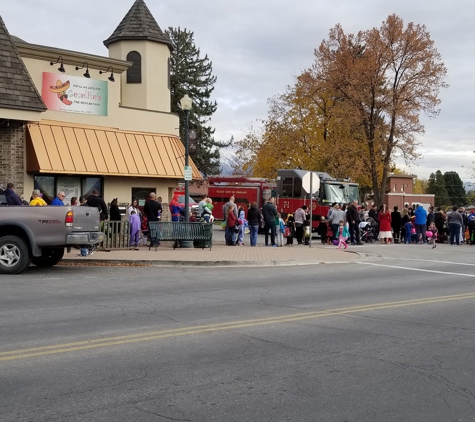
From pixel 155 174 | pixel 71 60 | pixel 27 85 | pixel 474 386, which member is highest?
pixel 71 60

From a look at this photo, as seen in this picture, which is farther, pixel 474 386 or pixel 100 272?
pixel 100 272

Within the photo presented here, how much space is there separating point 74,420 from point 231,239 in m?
17.7

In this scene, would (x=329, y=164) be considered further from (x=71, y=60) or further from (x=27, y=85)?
(x=27, y=85)

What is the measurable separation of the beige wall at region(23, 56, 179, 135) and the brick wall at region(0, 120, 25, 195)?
1.52 m

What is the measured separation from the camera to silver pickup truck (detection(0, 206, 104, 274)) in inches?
520

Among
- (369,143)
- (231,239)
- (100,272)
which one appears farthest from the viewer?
(369,143)

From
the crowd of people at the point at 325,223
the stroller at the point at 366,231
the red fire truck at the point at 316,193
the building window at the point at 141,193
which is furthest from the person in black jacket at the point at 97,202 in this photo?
the red fire truck at the point at 316,193

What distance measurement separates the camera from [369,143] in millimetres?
42750

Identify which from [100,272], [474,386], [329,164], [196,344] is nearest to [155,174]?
[100,272]

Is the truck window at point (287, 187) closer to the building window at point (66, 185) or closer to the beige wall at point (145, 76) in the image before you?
the beige wall at point (145, 76)

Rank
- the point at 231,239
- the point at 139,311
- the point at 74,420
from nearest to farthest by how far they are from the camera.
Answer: the point at 74,420, the point at 139,311, the point at 231,239

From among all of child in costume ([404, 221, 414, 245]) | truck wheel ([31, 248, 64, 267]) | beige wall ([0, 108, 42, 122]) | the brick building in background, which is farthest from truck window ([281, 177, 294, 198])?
the brick building in background

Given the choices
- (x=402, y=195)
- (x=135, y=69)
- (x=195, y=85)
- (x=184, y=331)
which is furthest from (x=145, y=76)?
(x=402, y=195)

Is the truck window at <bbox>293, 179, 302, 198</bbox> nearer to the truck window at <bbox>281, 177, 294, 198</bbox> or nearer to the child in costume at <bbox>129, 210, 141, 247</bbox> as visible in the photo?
the truck window at <bbox>281, 177, 294, 198</bbox>
